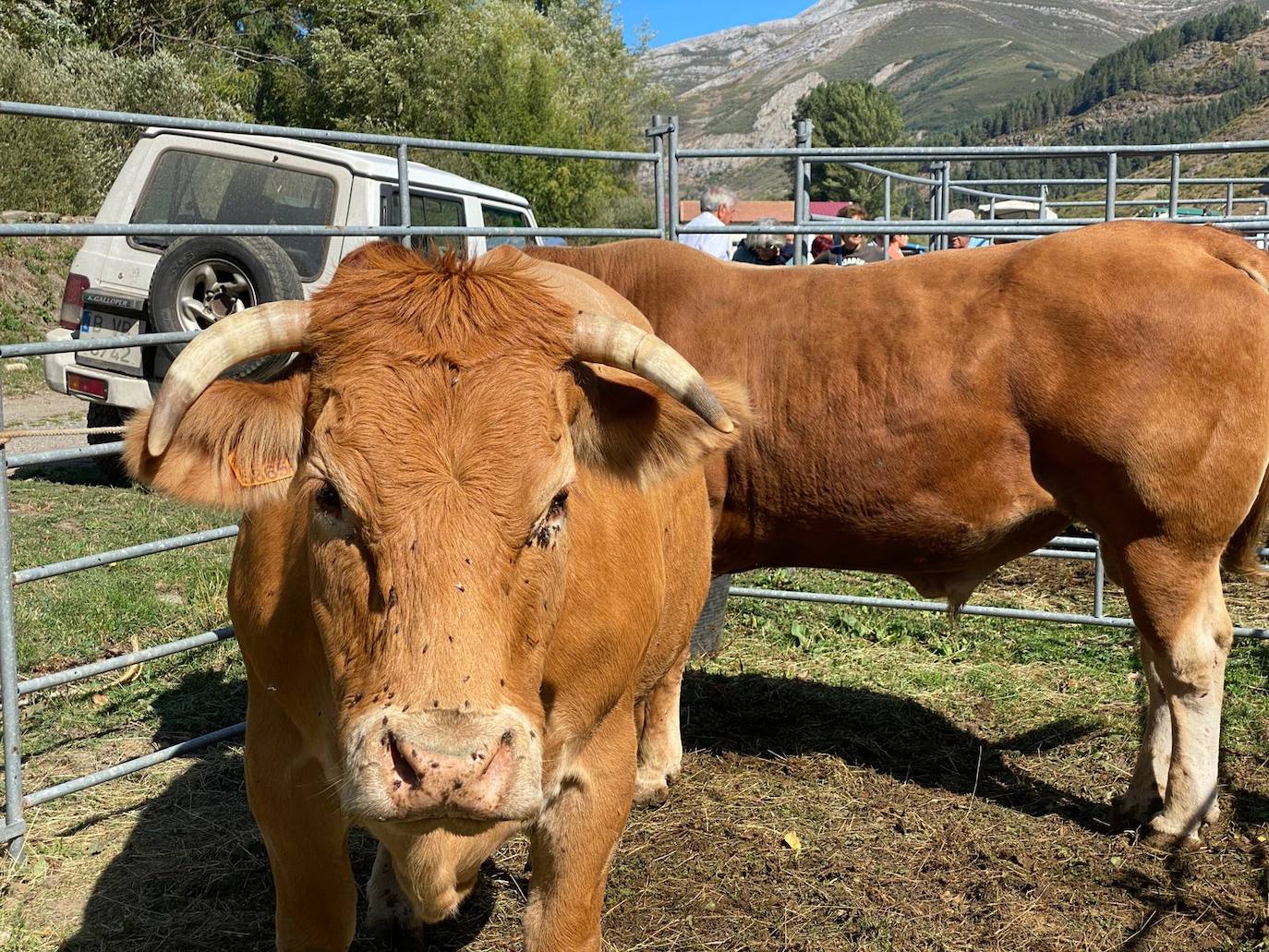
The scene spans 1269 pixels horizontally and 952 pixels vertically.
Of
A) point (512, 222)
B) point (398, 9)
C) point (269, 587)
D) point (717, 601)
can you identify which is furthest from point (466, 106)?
point (269, 587)

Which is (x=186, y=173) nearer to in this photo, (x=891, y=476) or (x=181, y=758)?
(x=181, y=758)

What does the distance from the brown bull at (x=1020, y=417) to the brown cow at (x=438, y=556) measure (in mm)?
1553

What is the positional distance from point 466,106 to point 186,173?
899 inches

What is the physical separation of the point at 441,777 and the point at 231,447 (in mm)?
819

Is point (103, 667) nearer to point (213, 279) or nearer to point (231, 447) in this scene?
point (231, 447)

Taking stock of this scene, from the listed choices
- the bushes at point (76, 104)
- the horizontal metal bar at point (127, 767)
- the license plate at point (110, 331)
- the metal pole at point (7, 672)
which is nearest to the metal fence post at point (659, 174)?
the horizontal metal bar at point (127, 767)

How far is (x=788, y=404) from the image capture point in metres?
4.34

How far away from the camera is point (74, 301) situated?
27.5 ft

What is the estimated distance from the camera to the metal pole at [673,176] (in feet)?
18.7

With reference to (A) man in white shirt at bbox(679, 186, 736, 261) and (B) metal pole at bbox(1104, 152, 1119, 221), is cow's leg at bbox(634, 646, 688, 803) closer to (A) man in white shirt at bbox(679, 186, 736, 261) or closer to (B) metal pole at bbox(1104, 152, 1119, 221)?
(B) metal pole at bbox(1104, 152, 1119, 221)

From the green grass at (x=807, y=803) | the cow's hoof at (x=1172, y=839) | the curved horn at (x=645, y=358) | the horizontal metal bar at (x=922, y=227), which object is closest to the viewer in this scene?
the curved horn at (x=645, y=358)

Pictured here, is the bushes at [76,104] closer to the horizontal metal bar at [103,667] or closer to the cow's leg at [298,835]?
the horizontal metal bar at [103,667]

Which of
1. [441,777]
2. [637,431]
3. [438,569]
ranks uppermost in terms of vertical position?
[637,431]

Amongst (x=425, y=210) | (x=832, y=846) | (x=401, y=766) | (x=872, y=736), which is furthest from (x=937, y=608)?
(x=425, y=210)
